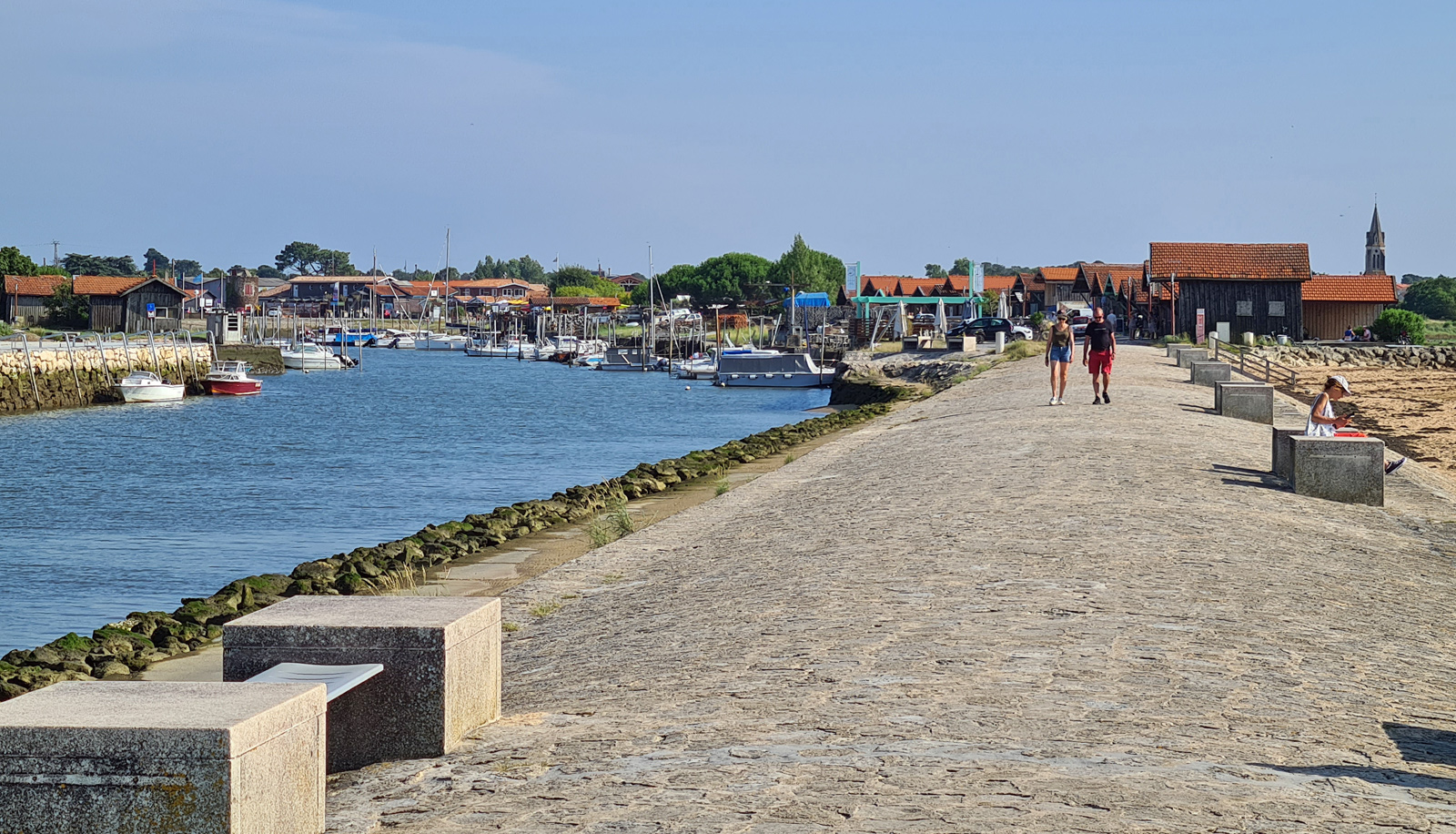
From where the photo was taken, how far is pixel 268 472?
3975 cm

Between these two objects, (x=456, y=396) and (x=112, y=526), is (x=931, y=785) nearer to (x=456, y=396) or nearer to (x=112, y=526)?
(x=112, y=526)

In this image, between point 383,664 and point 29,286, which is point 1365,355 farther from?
point 29,286

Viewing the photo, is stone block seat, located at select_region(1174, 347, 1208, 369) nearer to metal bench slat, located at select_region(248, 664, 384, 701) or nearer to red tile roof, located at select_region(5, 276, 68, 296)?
metal bench slat, located at select_region(248, 664, 384, 701)

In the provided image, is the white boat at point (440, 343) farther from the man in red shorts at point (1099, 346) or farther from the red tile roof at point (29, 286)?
the man in red shorts at point (1099, 346)

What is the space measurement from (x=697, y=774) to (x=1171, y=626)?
13.1ft

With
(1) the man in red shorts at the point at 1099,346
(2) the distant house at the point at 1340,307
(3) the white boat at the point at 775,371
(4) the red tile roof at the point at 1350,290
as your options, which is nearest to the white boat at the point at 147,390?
(3) the white boat at the point at 775,371

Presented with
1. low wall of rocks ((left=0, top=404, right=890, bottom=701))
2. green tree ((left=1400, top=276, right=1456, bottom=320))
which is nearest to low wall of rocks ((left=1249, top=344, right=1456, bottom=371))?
low wall of rocks ((left=0, top=404, right=890, bottom=701))

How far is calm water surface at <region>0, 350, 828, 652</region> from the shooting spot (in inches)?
894

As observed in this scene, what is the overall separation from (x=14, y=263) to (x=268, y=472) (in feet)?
284

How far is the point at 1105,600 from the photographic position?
980cm

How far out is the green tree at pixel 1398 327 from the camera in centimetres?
6838

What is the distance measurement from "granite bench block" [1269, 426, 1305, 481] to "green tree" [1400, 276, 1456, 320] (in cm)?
14034

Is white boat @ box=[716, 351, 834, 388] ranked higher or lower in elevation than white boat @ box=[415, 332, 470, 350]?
lower

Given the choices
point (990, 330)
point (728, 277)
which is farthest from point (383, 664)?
point (728, 277)
